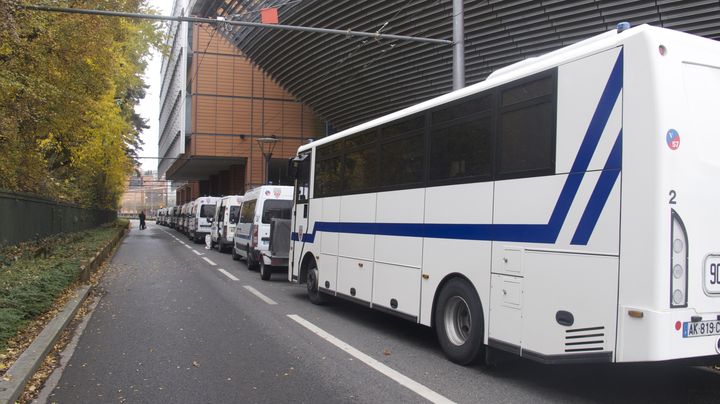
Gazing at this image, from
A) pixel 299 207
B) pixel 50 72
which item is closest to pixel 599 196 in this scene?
pixel 299 207

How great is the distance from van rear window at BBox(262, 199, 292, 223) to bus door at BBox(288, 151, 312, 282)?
210 inches

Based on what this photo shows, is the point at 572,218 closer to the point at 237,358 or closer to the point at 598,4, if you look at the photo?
the point at 237,358

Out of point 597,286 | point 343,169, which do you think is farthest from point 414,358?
point 343,169

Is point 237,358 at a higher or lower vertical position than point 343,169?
lower

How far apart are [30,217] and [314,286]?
31.4 ft

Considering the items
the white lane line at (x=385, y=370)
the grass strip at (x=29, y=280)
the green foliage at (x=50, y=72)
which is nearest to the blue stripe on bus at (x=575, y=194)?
the white lane line at (x=385, y=370)

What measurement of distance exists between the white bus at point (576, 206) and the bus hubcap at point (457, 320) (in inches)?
0.6

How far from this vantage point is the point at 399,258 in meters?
7.73

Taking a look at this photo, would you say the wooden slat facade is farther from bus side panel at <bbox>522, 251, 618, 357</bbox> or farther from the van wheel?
bus side panel at <bbox>522, 251, 618, 357</bbox>

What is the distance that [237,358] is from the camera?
21.8ft

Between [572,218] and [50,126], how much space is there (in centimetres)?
1327

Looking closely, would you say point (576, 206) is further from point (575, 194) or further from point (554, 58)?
point (554, 58)

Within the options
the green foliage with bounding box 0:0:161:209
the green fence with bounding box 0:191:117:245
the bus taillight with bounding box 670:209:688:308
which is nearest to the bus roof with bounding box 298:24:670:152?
the bus taillight with bounding box 670:209:688:308

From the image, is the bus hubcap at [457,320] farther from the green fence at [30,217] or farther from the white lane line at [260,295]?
the green fence at [30,217]
